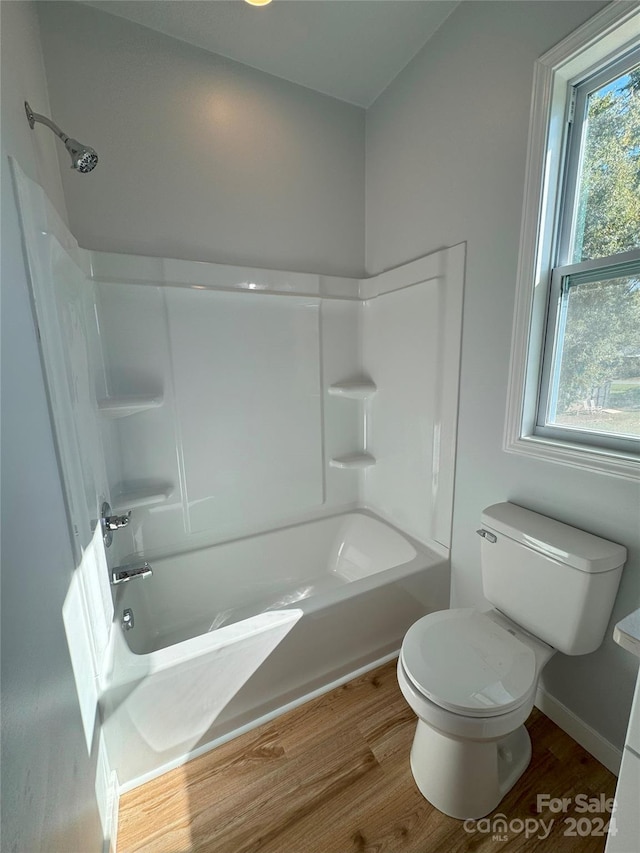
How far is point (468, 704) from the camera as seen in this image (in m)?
0.95

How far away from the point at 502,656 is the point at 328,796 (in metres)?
0.72

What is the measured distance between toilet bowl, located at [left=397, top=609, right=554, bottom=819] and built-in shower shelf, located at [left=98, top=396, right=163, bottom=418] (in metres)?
1.38

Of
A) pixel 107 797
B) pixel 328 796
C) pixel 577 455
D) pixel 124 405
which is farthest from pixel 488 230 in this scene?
pixel 107 797

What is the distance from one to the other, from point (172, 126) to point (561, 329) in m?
1.86

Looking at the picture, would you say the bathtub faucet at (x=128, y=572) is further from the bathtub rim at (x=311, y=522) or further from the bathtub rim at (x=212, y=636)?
the bathtub rim at (x=311, y=522)

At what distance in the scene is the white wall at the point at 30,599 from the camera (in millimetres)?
552

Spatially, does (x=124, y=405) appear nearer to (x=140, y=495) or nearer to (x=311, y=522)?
(x=140, y=495)

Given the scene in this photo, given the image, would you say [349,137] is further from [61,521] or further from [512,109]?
[61,521]

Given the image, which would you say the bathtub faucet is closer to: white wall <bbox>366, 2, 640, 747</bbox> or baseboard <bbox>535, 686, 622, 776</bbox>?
white wall <bbox>366, 2, 640, 747</bbox>

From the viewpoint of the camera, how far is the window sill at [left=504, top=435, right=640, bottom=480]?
41.0 inches

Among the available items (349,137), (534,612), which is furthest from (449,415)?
(349,137)

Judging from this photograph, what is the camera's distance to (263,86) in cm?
173

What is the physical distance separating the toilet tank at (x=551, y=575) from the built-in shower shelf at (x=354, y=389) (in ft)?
3.21

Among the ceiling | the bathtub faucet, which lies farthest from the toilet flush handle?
the ceiling
